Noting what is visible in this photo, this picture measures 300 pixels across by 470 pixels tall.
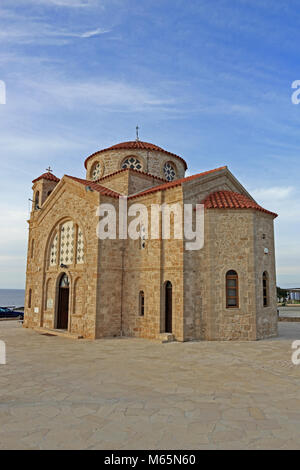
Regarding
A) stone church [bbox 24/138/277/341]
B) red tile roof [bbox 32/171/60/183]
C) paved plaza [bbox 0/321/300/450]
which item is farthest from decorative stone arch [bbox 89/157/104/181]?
paved plaza [bbox 0/321/300/450]

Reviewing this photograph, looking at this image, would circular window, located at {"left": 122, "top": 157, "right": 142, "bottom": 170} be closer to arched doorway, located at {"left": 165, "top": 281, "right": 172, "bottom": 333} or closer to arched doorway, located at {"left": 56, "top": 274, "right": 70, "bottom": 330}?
arched doorway, located at {"left": 56, "top": 274, "right": 70, "bottom": 330}

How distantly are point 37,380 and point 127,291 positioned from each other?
7.70 meters

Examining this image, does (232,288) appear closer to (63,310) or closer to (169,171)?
(63,310)

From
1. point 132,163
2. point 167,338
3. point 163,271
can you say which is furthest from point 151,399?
point 132,163

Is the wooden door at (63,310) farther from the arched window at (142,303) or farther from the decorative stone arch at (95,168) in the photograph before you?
the decorative stone arch at (95,168)

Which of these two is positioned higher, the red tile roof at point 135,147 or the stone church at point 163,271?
the red tile roof at point 135,147

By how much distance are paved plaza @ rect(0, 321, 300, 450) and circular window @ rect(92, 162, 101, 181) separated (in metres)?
11.8

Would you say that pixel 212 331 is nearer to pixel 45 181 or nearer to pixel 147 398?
pixel 147 398

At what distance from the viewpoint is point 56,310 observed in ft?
56.8

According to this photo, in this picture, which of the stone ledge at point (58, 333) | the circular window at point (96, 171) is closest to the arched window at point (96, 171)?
the circular window at point (96, 171)

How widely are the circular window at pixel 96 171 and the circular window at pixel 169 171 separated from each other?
13.8ft

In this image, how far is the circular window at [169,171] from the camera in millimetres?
20109

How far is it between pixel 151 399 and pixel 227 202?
32.3 ft
